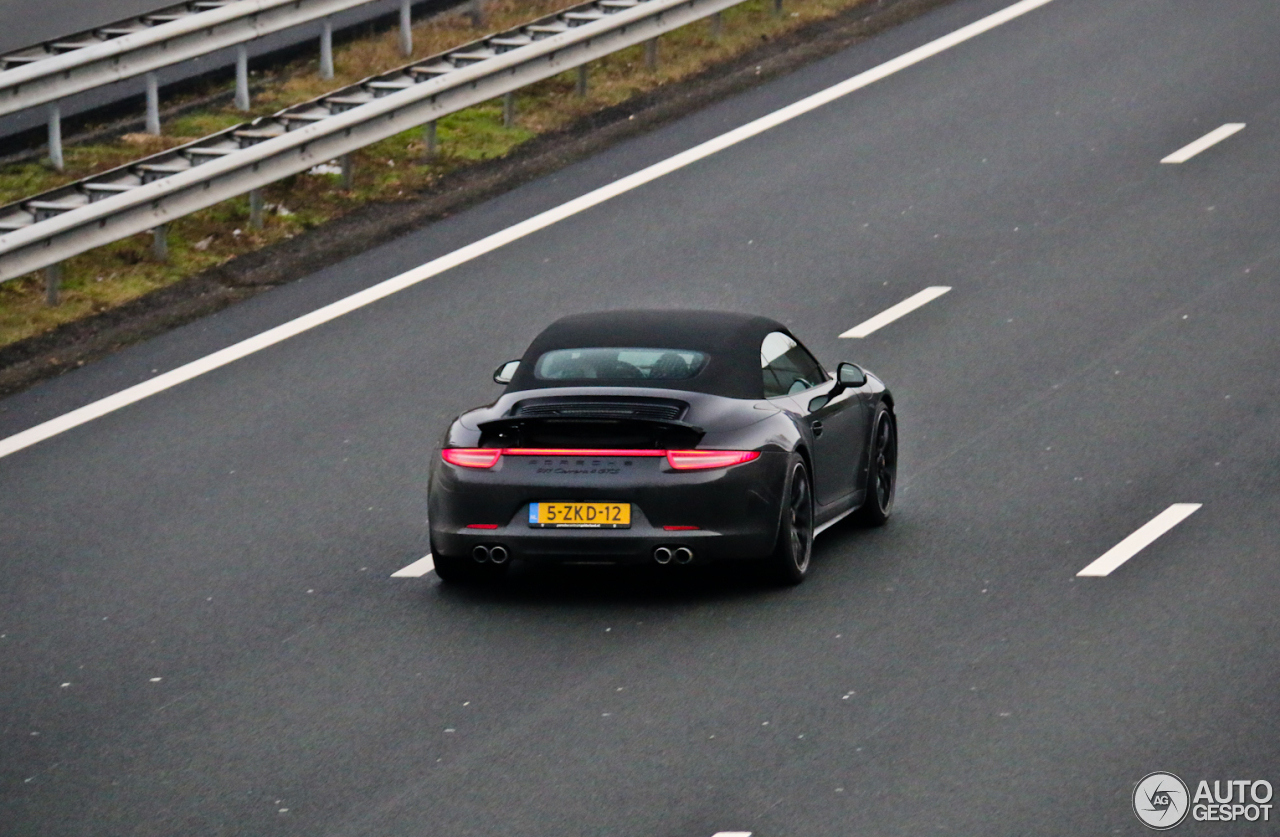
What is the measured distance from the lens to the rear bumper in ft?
37.5

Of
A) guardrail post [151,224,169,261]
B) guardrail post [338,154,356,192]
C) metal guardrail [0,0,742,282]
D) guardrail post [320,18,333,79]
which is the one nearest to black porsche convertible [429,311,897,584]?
metal guardrail [0,0,742,282]

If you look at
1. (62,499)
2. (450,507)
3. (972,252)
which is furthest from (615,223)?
(450,507)

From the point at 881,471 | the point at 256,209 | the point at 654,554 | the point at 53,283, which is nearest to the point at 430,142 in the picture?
the point at 256,209

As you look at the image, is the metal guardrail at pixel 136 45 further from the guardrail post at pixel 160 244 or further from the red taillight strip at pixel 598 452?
the red taillight strip at pixel 598 452

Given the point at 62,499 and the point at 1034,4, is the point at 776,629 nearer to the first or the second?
the point at 62,499

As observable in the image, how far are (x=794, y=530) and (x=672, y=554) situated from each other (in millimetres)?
782

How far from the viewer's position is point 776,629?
11.1 metres

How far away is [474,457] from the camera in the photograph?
11680 millimetres

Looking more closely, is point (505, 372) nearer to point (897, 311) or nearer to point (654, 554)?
point (654, 554)

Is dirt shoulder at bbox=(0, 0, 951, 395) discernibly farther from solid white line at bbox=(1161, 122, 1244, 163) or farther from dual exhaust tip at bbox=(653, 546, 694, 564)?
dual exhaust tip at bbox=(653, 546, 694, 564)

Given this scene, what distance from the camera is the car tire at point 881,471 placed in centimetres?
1318

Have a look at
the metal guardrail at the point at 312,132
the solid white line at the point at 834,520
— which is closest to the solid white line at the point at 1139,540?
the solid white line at the point at 834,520

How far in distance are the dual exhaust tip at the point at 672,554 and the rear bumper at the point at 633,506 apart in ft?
0.07

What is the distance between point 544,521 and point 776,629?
1197 millimetres
